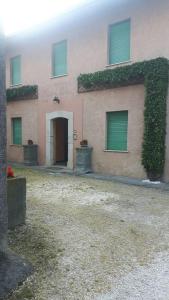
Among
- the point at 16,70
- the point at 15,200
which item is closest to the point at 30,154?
the point at 16,70

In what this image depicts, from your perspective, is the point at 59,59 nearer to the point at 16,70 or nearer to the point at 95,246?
the point at 16,70

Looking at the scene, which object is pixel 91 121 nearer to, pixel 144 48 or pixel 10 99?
pixel 144 48

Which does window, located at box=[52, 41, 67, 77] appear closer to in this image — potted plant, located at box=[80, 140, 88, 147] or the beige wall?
the beige wall

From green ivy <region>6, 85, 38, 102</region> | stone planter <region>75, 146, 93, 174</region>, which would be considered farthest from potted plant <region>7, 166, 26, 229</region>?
green ivy <region>6, 85, 38, 102</region>

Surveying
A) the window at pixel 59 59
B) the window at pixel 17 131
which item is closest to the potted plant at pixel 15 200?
the window at pixel 59 59

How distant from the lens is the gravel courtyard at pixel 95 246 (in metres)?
2.63

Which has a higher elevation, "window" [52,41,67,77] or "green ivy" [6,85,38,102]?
"window" [52,41,67,77]

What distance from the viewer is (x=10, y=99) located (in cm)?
1308

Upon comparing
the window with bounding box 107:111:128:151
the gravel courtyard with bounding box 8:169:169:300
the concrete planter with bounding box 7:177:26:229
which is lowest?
the gravel courtyard with bounding box 8:169:169:300

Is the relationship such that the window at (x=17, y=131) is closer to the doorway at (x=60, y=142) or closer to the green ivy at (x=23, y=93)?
the green ivy at (x=23, y=93)

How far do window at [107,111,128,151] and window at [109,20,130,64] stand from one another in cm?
180

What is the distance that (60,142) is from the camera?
1238 cm

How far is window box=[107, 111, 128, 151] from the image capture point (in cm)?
888

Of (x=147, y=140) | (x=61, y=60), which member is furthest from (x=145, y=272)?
(x=61, y=60)
